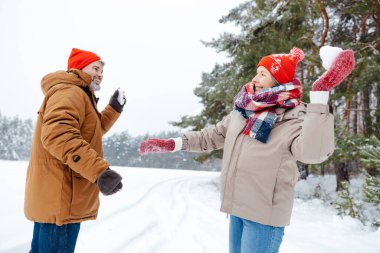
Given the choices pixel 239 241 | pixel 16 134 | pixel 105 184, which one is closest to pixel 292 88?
pixel 239 241

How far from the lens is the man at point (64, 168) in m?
1.91

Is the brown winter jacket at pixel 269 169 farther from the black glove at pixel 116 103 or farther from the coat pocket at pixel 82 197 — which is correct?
the black glove at pixel 116 103

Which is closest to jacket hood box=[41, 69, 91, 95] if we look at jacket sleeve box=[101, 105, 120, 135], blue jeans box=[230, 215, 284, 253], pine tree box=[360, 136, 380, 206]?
jacket sleeve box=[101, 105, 120, 135]

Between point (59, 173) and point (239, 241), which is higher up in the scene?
point (59, 173)

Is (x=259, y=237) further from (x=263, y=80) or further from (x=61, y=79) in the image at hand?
(x=61, y=79)

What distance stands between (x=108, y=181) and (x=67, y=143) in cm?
37

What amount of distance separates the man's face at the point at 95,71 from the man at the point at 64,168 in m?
0.23

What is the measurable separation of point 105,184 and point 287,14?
7.33m

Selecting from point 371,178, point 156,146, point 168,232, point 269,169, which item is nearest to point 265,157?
point 269,169

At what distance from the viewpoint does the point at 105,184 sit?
1.90m

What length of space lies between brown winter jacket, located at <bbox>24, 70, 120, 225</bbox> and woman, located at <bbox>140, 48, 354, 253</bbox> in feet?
3.12

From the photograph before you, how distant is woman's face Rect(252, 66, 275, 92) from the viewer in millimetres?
2115

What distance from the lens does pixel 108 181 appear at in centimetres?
191

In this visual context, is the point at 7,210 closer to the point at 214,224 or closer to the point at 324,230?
the point at 214,224
